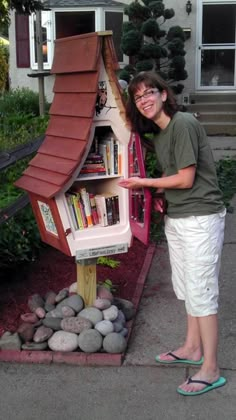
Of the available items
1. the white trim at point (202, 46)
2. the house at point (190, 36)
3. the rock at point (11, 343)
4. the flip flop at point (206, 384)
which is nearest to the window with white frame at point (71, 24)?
the house at point (190, 36)

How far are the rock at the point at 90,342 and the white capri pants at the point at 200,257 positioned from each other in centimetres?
71

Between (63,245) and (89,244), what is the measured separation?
0.16m

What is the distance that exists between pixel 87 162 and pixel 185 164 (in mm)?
848

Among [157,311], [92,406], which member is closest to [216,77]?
[157,311]

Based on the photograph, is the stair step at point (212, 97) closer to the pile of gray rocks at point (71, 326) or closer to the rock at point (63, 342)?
the pile of gray rocks at point (71, 326)

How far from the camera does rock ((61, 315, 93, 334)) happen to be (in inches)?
159

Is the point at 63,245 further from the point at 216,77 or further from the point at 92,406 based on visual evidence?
the point at 216,77

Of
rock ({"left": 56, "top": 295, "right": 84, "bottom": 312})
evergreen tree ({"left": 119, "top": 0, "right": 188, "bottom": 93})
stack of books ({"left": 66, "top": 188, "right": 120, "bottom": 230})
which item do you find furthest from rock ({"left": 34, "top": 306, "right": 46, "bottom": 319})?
evergreen tree ({"left": 119, "top": 0, "right": 188, "bottom": 93})

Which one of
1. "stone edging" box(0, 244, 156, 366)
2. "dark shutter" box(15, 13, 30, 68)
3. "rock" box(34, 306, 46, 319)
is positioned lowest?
"stone edging" box(0, 244, 156, 366)

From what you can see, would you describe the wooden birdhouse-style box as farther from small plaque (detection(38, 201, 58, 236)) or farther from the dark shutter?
the dark shutter

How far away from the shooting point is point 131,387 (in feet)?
11.9

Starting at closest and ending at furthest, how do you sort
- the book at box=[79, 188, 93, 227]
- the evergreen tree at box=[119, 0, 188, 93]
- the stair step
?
the book at box=[79, 188, 93, 227] → the evergreen tree at box=[119, 0, 188, 93] → the stair step

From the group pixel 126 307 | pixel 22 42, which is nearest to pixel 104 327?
pixel 126 307

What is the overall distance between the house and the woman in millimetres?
10531
